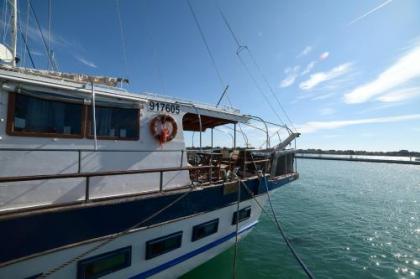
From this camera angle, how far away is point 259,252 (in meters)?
9.05

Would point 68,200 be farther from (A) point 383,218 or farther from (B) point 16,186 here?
(A) point 383,218

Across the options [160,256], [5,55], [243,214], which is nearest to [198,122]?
[243,214]

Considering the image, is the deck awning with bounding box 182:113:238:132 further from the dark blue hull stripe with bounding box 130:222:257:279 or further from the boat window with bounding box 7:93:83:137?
the dark blue hull stripe with bounding box 130:222:257:279

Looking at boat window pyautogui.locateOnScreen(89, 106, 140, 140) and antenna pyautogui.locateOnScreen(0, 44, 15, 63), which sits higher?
antenna pyautogui.locateOnScreen(0, 44, 15, 63)

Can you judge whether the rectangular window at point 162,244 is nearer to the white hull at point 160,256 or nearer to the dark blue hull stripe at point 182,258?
the white hull at point 160,256

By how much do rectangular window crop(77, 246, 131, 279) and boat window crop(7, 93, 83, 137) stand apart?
246 cm

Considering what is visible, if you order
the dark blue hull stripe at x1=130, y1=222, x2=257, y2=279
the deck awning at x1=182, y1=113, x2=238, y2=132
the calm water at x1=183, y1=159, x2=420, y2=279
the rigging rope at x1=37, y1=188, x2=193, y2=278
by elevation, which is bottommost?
the calm water at x1=183, y1=159, x2=420, y2=279

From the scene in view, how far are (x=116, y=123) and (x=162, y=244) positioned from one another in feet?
9.88

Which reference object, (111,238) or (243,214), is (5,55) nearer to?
(111,238)

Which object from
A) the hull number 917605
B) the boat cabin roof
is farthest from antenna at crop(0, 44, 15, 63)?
the hull number 917605

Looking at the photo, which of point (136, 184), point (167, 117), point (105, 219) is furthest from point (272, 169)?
point (105, 219)

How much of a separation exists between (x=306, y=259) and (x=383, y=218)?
410 inches

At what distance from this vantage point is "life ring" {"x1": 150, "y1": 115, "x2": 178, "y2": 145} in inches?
221

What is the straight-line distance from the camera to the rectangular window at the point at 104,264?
4.19 m
